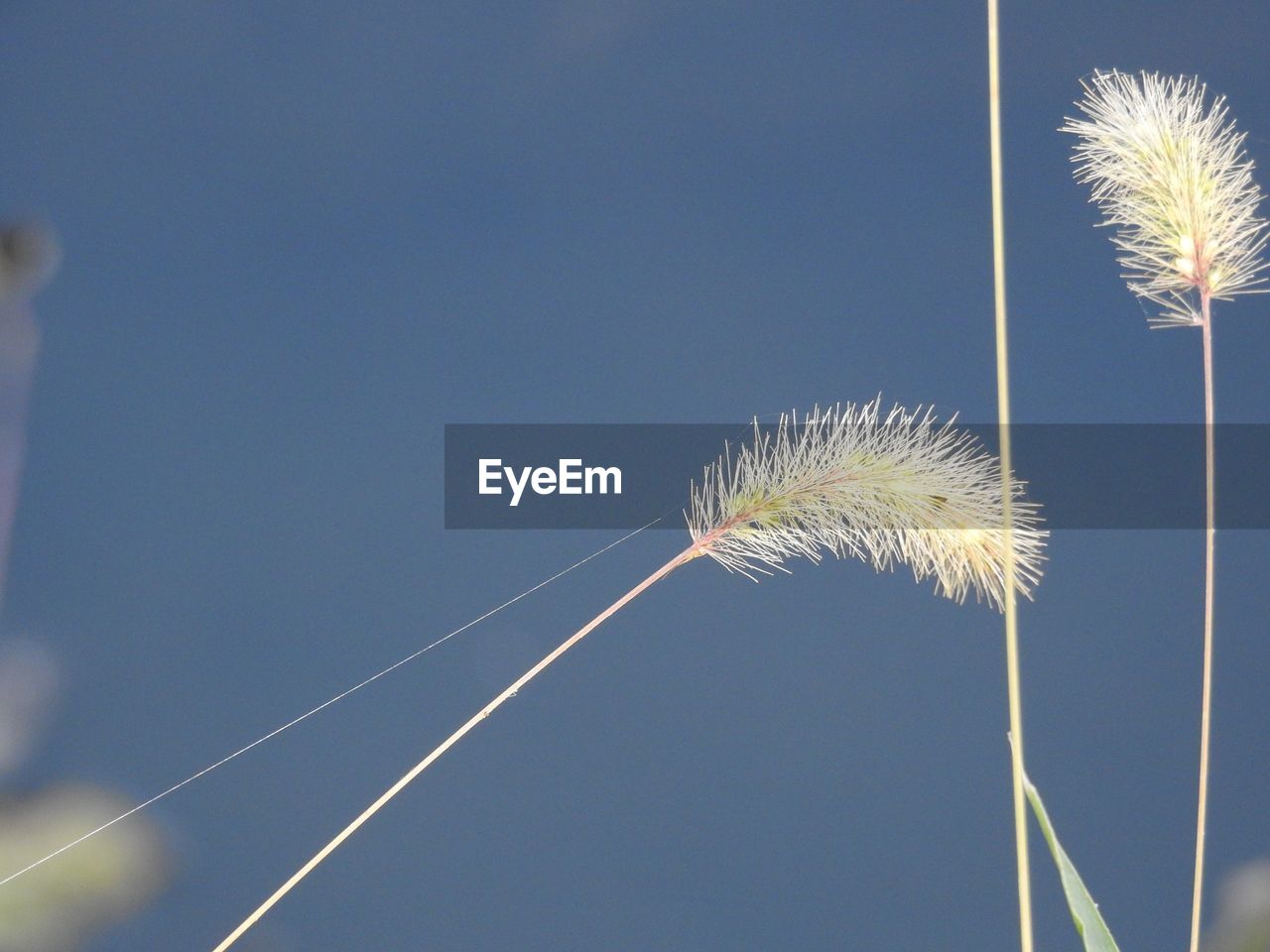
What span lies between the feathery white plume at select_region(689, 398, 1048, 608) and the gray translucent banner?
2.12 ft

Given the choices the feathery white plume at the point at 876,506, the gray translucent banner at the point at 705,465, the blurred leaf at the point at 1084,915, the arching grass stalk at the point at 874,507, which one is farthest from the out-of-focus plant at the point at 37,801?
the blurred leaf at the point at 1084,915

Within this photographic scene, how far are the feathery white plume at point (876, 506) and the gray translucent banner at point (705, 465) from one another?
25.4 inches

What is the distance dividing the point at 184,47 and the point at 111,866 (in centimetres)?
100

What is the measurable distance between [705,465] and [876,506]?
2.26 feet

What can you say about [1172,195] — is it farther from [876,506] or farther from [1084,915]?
[1084,915]

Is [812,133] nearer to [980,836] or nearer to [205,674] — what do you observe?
[980,836]

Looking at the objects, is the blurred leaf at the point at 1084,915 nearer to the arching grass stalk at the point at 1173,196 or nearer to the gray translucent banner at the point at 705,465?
the arching grass stalk at the point at 1173,196

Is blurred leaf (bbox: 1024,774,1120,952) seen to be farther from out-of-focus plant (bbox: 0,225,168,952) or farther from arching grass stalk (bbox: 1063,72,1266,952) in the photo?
out-of-focus plant (bbox: 0,225,168,952)

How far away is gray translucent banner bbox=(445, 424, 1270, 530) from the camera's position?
1.24 m

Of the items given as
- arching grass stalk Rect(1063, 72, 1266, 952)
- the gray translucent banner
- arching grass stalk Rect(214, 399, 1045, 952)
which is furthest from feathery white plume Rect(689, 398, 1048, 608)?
the gray translucent banner

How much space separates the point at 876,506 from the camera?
58cm

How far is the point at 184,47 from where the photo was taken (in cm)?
130

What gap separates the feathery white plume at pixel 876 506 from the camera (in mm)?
564

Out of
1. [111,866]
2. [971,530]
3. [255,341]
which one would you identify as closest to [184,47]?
[255,341]
